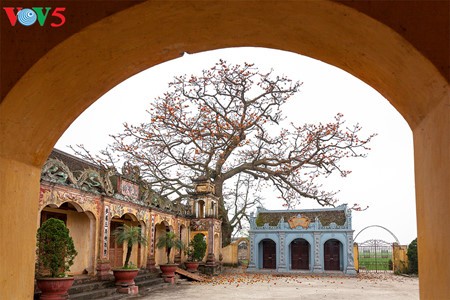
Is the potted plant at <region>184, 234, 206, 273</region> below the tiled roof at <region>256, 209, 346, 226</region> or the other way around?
below

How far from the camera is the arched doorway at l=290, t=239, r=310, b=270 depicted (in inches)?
1042

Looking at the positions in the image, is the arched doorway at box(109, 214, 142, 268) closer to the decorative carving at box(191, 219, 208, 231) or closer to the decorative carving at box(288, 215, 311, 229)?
the decorative carving at box(191, 219, 208, 231)

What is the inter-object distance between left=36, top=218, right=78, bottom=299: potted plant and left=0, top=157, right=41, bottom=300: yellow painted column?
7690 millimetres

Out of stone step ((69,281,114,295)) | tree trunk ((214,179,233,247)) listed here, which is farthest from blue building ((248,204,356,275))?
stone step ((69,281,114,295))

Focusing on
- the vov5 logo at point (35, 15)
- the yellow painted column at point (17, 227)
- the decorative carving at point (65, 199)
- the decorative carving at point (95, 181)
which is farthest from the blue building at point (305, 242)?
the vov5 logo at point (35, 15)

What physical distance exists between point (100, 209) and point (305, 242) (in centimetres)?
1596

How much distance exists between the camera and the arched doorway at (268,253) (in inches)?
1062

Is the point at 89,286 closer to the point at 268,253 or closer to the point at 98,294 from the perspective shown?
the point at 98,294

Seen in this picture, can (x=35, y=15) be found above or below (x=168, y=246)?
above

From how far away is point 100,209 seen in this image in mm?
13758

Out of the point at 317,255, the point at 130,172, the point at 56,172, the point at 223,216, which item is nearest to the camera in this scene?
the point at 56,172

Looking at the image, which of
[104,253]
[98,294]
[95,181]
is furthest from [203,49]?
[104,253]

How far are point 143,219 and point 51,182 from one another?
20.8 ft

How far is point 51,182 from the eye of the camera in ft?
36.5
